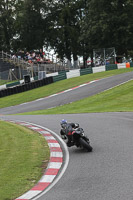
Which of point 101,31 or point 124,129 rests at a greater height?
point 101,31

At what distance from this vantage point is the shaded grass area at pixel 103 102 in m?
21.5

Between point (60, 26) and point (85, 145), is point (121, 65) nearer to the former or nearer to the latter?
point (60, 26)

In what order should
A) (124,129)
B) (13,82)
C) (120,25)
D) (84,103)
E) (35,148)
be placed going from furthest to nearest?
1. (120,25)
2. (13,82)
3. (84,103)
4. (124,129)
5. (35,148)

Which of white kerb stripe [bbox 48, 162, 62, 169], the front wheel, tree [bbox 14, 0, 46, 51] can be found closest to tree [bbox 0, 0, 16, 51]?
tree [bbox 14, 0, 46, 51]

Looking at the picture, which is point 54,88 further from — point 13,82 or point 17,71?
point 17,71

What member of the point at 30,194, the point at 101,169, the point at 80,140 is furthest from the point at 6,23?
the point at 30,194

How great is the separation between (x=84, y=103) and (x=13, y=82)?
46.8 feet

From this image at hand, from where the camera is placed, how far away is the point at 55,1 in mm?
65188

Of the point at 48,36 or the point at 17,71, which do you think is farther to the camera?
the point at 48,36

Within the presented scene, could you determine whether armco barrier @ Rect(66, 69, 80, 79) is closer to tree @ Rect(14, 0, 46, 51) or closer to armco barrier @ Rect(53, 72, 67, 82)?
armco barrier @ Rect(53, 72, 67, 82)

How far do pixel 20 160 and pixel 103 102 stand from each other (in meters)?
14.9

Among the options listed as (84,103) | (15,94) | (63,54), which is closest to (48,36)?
(63,54)

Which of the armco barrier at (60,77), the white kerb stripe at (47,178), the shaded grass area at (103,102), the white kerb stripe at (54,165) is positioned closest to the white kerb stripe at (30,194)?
the white kerb stripe at (47,178)

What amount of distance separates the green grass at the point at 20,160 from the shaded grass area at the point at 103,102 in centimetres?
832
